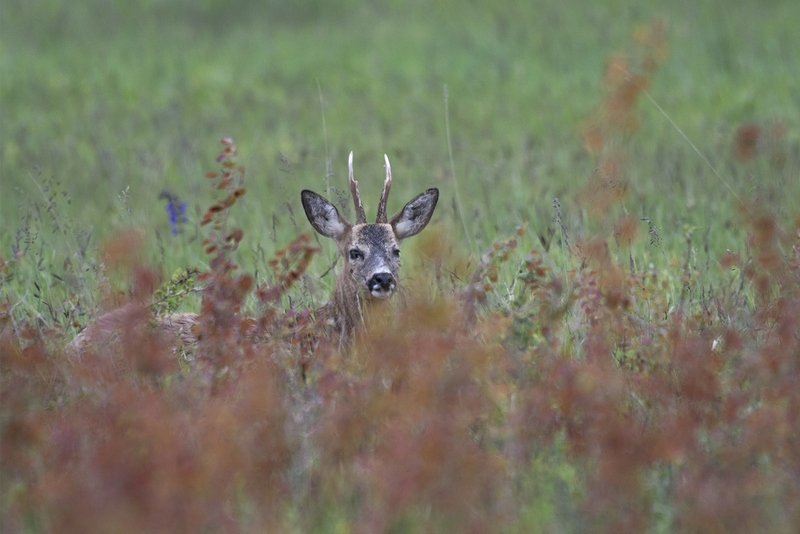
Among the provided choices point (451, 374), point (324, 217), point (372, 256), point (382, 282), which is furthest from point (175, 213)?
point (451, 374)

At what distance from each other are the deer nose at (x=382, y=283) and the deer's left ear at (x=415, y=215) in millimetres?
680

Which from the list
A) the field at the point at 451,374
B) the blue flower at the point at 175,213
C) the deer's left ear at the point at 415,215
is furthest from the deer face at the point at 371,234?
the blue flower at the point at 175,213

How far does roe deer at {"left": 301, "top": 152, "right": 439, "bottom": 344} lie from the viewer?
21.2 ft

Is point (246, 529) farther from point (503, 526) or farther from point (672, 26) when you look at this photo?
point (672, 26)

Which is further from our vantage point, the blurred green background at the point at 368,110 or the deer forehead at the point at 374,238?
the blurred green background at the point at 368,110

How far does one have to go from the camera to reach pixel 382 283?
6336 mm

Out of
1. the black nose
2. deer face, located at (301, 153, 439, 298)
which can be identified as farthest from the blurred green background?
the black nose

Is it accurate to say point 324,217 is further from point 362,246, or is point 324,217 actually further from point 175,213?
point 175,213

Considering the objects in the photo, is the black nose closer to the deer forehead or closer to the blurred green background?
the deer forehead

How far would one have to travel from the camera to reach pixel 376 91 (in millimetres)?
14688

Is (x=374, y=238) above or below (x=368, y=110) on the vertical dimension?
below

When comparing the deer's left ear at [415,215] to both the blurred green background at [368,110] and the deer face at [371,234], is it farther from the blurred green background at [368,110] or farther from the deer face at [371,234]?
the blurred green background at [368,110]

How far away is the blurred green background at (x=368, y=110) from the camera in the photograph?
8750 mm

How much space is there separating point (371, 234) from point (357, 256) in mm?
154
